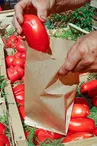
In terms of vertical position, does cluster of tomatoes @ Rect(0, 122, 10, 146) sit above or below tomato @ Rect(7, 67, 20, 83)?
above

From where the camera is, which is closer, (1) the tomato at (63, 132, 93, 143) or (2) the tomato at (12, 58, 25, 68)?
(1) the tomato at (63, 132, 93, 143)

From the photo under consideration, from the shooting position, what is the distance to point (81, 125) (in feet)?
8.27

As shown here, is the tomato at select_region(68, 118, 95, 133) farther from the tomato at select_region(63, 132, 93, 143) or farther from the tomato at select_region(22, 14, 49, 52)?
the tomato at select_region(22, 14, 49, 52)

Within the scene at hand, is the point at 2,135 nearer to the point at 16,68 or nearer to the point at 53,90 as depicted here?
the point at 53,90

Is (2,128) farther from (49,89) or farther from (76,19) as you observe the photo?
(76,19)

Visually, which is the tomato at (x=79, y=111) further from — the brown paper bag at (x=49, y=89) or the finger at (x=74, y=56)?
the finger at (x=74, y=56)

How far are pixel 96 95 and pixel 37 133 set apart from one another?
0.85 metres

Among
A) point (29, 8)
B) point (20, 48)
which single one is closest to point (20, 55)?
point (20, 48)

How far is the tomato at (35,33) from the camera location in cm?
242

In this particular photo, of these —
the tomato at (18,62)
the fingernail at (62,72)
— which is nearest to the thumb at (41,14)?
the fingernail at (62,72)

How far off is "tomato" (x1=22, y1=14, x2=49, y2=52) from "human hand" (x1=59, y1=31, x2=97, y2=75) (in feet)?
1.94

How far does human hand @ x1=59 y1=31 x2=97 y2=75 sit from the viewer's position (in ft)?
5.67

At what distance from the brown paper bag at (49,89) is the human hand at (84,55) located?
0.19 m

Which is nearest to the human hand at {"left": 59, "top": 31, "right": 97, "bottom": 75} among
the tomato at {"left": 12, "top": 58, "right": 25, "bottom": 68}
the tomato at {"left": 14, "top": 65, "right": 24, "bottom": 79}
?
the tomato at {"left": 14, "top": 65, "right": 24, "bottom": 79}
